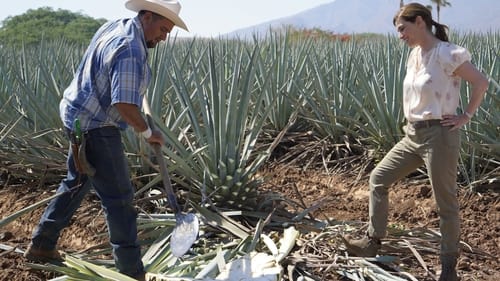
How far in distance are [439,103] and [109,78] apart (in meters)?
1.29

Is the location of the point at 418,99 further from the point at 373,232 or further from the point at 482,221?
the point at 482,221

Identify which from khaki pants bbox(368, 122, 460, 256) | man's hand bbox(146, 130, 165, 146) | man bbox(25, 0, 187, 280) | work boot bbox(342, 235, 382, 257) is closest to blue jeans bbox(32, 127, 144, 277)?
man bbox(25, 0, 187, 280)

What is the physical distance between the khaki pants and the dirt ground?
228 millimetres

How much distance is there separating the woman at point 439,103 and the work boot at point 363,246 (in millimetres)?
290

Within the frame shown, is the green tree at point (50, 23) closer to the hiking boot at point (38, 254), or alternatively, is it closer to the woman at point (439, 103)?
the hiking boot at point (38, 254)

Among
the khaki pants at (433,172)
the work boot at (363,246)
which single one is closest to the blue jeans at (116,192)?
the work boot at (363,246)

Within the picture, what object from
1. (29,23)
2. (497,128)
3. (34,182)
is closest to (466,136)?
(497,128)

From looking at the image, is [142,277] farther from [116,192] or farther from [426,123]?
Result: [426,123]

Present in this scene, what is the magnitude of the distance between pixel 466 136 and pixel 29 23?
3270 centimetres

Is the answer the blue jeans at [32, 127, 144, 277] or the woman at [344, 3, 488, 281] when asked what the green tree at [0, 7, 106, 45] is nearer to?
the blue jeans at [32, 127, 144, 277]

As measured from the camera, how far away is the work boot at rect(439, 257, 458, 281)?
2822mm

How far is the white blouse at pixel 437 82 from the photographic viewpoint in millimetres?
2693

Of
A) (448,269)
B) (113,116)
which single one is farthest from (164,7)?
(448,269)

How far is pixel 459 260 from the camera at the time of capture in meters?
3.15
